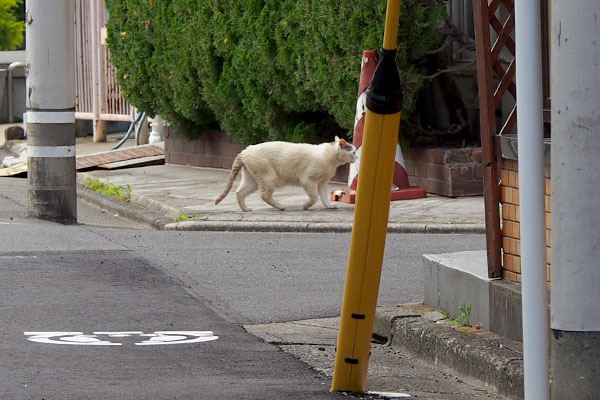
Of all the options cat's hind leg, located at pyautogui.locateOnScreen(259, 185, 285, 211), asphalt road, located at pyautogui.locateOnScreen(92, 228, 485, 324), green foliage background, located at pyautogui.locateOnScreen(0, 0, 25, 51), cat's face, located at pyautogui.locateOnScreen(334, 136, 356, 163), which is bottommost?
asphalt road, located at pyautogui.locateOnScreen(92, 228, 485, 324)

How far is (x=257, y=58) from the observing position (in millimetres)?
14273

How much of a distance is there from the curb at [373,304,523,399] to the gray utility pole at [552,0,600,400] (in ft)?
3.52

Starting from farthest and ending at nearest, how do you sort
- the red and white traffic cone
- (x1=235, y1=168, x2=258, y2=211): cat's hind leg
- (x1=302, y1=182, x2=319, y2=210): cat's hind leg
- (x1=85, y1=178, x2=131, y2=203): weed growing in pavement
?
(x1=85, y1=178, x2=131, y2=203): weed growing in pavement < (x1=235, y1=168, x2=258, y2=211): cat's hind leg < (x1=302, y1=182, x2=319, y2=210): cat's hind leg < the red and white traffic cone

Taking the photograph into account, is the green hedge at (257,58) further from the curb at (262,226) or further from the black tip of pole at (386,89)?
the black tip of pole at (386,89)

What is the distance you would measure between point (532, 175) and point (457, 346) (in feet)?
6.68

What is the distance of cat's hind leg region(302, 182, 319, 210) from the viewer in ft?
40.1

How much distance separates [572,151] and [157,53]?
12711 mm

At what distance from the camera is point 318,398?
528 centimetres

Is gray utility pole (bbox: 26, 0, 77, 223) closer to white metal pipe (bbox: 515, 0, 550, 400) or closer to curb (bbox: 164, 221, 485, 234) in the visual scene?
curb (bbox: 164, 221, 485, 234)

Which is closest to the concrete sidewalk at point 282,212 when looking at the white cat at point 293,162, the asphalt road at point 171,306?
the white cat at point 293,162

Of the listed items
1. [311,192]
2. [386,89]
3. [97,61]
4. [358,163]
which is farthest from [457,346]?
[97,61]

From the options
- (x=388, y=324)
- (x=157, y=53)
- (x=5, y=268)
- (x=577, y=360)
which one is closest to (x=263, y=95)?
(x=157, y=53)

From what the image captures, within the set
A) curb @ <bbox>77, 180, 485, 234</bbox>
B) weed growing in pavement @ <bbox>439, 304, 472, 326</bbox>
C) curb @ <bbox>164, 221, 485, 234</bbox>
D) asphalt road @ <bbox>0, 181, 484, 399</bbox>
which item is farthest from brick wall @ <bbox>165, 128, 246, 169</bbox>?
weed growing in pavement @ <bbox>439, 304, 472, 326</bbox>

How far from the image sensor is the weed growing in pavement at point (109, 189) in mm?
14625
